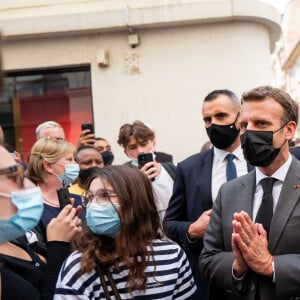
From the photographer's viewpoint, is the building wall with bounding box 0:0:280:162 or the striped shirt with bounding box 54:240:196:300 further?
the building wall with bounding box 0:0:280:162

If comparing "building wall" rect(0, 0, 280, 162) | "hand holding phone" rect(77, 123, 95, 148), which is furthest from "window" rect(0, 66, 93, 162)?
"hand holding phone" rect(77, 123, 95, 148)

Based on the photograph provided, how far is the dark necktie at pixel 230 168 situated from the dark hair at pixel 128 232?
0.95 metres

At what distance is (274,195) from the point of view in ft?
8.85

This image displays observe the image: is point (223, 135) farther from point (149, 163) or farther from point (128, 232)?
point (128, 232)

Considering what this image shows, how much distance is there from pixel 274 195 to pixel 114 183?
87 cm

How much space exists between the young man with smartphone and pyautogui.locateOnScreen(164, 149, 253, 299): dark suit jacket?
149mm

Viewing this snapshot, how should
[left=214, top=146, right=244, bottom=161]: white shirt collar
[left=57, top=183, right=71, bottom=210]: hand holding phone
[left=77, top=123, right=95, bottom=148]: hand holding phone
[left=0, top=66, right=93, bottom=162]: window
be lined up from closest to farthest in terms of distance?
[left=57, top=183, right=71, bottom=210]: hand holding phone < [left=214, top=146, right=244, bottom=161]: white shirt collar < [left=77, top=123, right=95, bottom=148]: hand holding phone < [left=0, top=66, right=93, bottom=162]: window

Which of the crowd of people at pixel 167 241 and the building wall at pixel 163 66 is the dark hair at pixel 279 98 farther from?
the building wall at pixel 163 66

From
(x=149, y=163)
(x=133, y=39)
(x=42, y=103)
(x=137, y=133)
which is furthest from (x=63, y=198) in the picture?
(x=42, y=103)

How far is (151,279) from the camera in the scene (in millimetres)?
2463

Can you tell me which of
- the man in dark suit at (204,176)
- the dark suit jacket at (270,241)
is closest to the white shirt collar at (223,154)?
the man in dark suit at (204,176)

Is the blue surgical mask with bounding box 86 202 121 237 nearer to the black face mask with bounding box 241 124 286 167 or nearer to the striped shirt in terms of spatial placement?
the striped shirt

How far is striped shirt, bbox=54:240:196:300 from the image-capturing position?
2326 millimetres

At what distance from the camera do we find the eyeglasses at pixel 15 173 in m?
1.78
